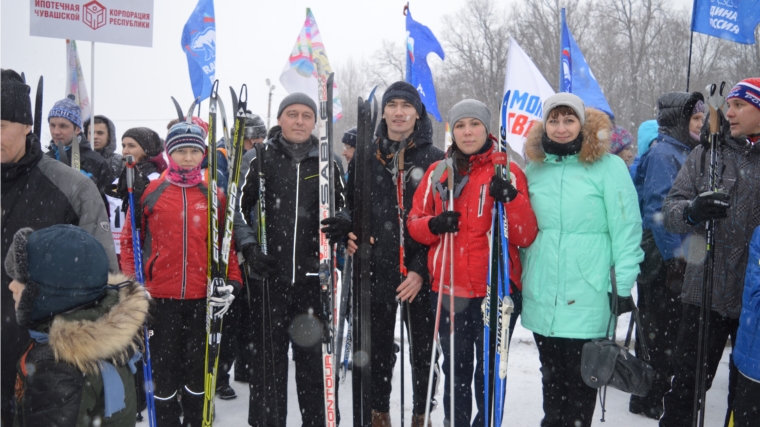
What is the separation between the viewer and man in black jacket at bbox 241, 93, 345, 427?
3266 mm

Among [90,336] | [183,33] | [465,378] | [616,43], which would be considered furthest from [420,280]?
[616,43]

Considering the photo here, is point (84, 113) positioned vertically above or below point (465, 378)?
above

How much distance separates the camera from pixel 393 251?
132 inches

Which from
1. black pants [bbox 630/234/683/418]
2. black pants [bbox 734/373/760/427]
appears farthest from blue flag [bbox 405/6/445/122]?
black pants [bbox 734/373/760/427]

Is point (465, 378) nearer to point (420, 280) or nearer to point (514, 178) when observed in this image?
point (420, 280)

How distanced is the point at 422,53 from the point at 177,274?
3977 mm

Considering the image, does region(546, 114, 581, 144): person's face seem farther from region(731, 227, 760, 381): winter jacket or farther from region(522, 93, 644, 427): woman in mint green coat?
region(731, 227, 760, 381): winter jacket

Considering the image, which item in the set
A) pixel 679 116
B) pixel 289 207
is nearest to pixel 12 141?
pixel 289 207

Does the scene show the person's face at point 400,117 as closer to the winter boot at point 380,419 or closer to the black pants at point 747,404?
the winter boot at point 380,419

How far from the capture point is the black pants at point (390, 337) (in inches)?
132

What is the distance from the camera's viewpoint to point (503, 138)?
2842 mm

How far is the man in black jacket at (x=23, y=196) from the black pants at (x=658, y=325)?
3.51 metres

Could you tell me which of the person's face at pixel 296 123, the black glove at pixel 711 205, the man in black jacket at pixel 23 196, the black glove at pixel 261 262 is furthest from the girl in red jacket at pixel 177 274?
the black glove at pixel 711 205

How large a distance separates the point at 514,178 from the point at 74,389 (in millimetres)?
2209
